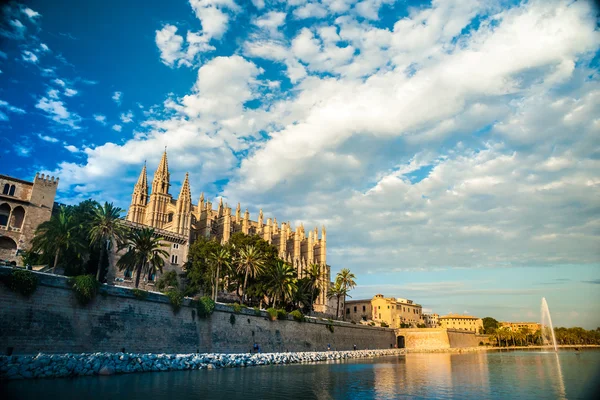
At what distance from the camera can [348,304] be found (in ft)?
349

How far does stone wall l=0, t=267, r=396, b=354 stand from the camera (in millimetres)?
21827

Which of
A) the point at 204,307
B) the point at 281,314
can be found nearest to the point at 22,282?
the point at 204,307

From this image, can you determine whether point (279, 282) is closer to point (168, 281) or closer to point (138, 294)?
point (168, 281)

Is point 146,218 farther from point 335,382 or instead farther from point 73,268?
point 335,382

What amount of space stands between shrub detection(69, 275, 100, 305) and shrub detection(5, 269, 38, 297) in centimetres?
239

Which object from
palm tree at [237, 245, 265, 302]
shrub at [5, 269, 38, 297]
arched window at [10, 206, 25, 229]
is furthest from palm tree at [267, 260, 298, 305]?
shrub at [5, 269, 38, 297]

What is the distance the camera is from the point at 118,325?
1057 inches

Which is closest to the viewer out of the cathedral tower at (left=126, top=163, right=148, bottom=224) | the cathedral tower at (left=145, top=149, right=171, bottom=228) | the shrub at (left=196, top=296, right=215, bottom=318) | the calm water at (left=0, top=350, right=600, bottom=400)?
the calm water at (left=0, top=350, right=600, bottom=400)

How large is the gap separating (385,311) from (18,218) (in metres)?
78.0

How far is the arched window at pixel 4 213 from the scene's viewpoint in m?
40.8

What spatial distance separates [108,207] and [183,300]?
10.2 metres

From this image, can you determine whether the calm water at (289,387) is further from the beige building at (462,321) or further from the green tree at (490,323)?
the green tree at (490,323)

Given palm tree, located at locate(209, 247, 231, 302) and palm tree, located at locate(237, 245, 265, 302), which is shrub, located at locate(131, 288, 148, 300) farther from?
palm tree, located at locate(237, 245, 265, 302)

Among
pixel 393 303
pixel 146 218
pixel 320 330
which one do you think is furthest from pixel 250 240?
pixel 393 303
